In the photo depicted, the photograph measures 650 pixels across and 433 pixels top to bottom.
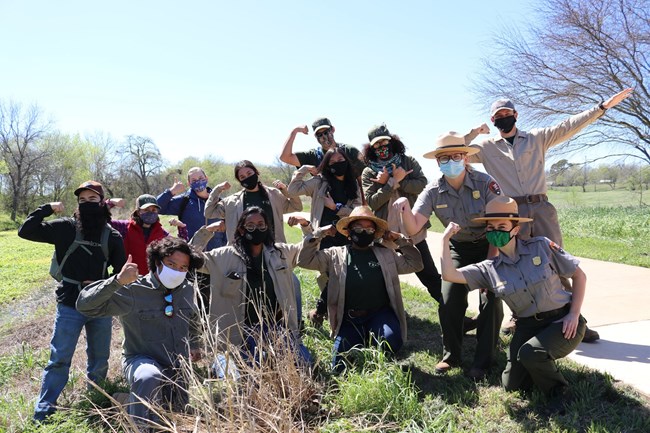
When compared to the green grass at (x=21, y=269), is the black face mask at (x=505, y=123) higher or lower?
higher

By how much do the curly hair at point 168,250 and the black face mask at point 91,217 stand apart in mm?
1028

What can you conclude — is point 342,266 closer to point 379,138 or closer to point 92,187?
point 379,138

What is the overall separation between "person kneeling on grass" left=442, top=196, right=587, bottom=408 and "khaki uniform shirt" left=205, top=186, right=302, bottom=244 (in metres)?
2.56

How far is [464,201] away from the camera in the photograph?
4512 mm

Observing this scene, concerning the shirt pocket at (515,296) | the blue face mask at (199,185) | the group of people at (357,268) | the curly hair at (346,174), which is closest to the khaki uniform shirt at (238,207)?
the group of people at (357,268)

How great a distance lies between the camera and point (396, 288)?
483 centimetres

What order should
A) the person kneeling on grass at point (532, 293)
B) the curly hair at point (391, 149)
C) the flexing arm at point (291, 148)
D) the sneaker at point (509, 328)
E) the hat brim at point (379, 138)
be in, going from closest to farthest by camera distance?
the person kneeling on grass at point (532, 293), the sneaker at point (509, 328), the hat brim at point (379, 138), the curly hair at point (391, 149), the flexing arm at point (291, 148)

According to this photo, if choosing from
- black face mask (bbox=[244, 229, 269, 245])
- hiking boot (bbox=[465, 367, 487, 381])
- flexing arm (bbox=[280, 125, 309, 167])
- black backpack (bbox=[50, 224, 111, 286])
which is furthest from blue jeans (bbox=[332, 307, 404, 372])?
black backpack (bbox=[50, 224, 111, 286])

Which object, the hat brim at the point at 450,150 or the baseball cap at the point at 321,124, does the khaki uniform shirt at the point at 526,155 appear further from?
the baseball cap at the point at 321,124

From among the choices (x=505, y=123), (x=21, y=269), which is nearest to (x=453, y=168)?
(x=505, y=123)

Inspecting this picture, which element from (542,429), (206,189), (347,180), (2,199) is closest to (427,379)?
(542,429)

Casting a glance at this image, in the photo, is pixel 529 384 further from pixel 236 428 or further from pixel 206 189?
pixel 206 189

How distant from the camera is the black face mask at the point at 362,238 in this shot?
A: 4.81 meters

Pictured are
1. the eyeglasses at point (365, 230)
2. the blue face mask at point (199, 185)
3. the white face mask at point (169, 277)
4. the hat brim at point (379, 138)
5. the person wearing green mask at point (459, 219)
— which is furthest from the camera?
the blue face mask at point (199, 185)
